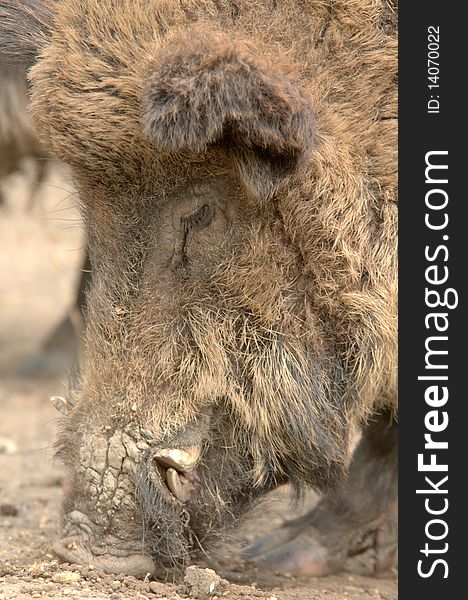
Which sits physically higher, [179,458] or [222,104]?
[222,104]

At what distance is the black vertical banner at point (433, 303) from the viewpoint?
379 centimetres

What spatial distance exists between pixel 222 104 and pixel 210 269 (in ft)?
2.47

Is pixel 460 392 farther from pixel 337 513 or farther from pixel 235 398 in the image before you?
pixel 337 513

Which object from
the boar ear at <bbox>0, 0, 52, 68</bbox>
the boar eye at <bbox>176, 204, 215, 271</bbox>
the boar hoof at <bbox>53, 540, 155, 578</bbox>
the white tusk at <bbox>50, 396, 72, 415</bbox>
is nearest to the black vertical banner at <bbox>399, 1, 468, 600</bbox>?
the boar eye at <bbox>176, 204, 215, 271</bbox>

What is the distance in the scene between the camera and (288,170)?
11.4 ft

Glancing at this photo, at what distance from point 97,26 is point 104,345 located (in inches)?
42.9

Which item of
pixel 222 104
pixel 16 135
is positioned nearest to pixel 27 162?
pixel 16 135

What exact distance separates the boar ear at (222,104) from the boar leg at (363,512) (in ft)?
6.84

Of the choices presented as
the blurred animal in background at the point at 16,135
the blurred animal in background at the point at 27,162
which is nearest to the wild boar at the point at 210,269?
the blurred animal in background at the point at 27,162

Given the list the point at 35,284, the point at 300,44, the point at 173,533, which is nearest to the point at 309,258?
the point at 300,44

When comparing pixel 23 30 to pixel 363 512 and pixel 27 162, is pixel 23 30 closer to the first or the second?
pixel 363 512

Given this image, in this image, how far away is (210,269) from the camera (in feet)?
12.5

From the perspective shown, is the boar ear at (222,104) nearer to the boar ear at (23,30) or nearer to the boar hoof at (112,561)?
the boar ear at (23,30)

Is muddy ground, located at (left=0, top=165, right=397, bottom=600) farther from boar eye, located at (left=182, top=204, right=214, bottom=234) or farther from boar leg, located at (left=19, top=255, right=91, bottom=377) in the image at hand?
boar eye, located at (left=182, top=204, right=214, bottom=234)
